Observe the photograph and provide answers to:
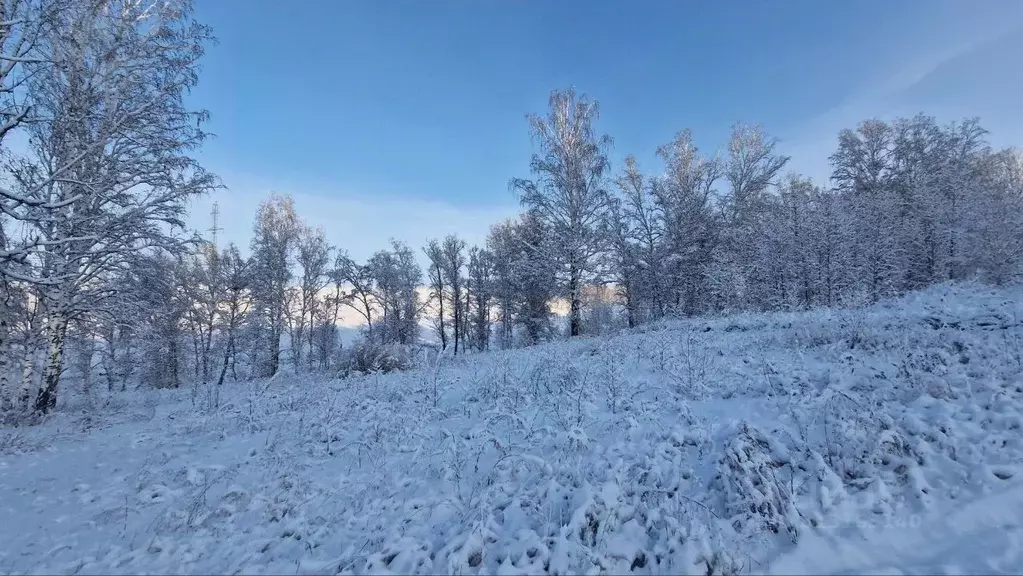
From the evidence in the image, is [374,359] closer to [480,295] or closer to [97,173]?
[97,173]

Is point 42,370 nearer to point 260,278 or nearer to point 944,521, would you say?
point 260,278

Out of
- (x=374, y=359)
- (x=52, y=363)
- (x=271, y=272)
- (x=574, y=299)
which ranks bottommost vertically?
(x=374, y=359)

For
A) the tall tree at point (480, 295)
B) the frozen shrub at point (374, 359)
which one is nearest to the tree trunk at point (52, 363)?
the frozen shrub at point (374, 359)

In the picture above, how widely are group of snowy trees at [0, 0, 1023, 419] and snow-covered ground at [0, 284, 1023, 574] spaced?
3.48m

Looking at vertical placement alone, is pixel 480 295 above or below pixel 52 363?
above

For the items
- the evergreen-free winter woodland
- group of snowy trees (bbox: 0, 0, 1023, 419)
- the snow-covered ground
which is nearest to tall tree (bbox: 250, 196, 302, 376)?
group of snowy trees (bbox: 0, 0, 1023, 419)

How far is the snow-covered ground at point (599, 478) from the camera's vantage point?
317 centimetres

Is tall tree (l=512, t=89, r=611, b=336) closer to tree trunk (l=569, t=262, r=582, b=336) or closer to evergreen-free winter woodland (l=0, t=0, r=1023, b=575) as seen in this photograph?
tree trunk (l=569, t=262, r=582, b=336)


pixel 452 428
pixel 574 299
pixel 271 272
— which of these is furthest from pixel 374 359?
pixel 271 272

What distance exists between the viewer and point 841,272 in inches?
741

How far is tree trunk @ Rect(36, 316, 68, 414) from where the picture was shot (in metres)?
8.95

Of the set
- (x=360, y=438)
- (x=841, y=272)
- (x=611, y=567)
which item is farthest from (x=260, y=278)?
(x=841, y=272)

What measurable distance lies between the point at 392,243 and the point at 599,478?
2976 centimetres

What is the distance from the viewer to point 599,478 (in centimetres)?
406
